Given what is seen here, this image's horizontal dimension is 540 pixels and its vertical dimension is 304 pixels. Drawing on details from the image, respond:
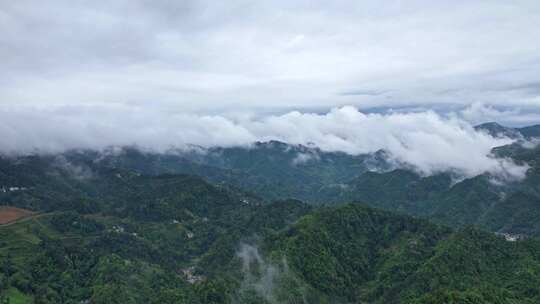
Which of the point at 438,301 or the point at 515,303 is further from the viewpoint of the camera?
the point at 515,303

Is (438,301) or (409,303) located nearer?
(438,301)

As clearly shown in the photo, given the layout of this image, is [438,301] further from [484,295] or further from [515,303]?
[515,303]

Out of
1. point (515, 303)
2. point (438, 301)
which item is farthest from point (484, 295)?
point (438, 301)

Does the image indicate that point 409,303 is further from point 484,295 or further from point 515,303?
point 515,303

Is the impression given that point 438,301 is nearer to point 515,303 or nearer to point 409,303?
point 409,303

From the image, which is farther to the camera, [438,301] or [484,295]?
[484,295]

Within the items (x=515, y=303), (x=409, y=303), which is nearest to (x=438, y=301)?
(x=409, y=303)
